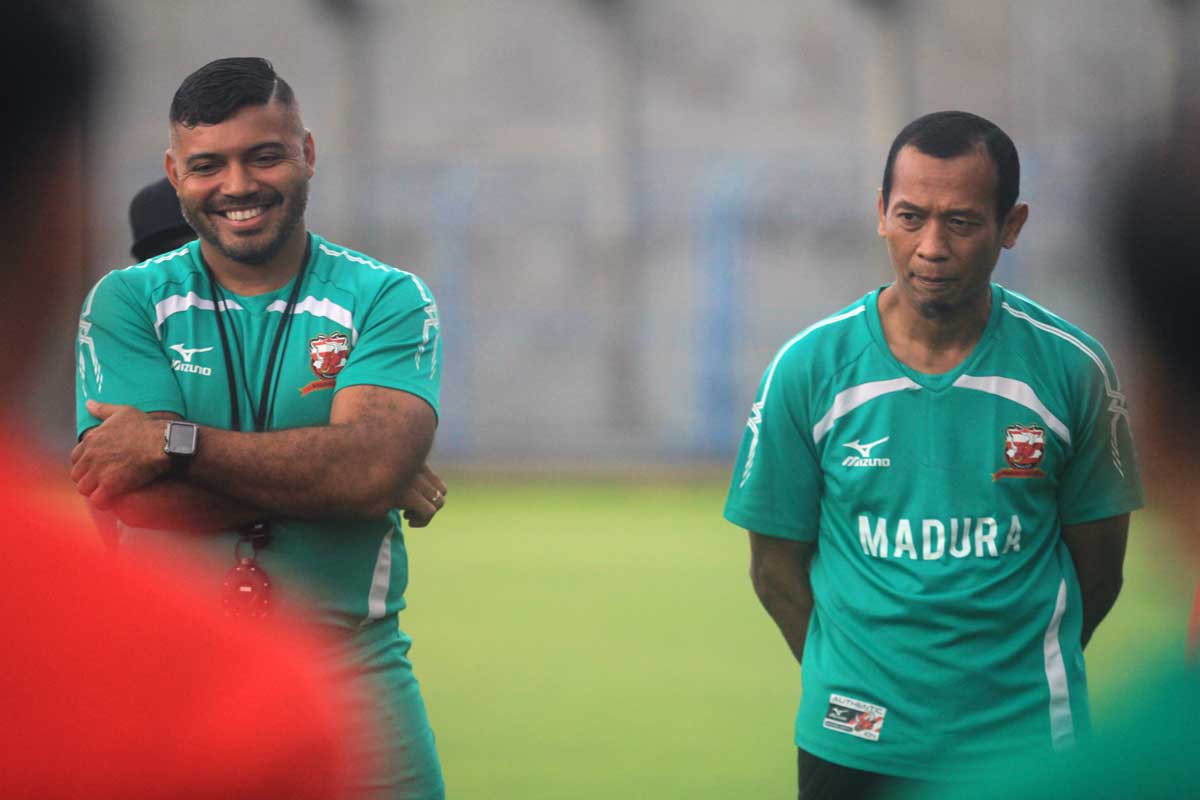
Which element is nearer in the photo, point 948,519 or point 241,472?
point 241,472

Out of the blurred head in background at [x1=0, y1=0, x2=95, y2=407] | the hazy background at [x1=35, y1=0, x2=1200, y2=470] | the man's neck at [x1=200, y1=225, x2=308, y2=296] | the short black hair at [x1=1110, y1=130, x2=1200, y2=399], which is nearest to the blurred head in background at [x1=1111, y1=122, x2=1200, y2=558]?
the short black hair at [x1=1110, y1=130, x2=1200, y2=399]

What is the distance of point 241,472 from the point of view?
117 inches

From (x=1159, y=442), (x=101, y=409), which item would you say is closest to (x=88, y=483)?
(x=101, y=409)

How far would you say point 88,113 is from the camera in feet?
5.19

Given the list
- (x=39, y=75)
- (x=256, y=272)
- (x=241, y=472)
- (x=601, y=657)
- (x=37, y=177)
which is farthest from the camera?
(x=601, y=657)

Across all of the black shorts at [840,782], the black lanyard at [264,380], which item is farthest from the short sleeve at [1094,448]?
the black lanyard at [264,380]

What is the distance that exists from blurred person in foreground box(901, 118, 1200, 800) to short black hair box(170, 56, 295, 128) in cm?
233

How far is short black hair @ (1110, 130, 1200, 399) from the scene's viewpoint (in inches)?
38.0

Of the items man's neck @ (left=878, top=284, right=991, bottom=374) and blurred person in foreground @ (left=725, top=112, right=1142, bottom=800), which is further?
man's neck @ (left=878, top=284, right=991, bottom=374)

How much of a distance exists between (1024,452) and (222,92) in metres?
1.75

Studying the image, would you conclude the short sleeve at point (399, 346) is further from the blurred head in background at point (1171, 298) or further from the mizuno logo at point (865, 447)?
the blurred head in background at point (1171, 298)

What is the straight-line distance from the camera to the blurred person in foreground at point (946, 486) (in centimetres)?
315

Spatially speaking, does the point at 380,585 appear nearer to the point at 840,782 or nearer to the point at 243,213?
the point at 243,213

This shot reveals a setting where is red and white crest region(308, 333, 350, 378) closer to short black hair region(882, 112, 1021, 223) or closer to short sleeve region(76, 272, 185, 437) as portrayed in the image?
short sleeve region(76, 272, 185, 437)
